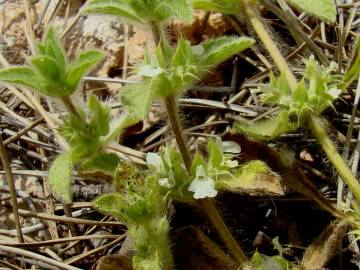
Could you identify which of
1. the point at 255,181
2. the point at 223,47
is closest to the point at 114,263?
the point at 255,181

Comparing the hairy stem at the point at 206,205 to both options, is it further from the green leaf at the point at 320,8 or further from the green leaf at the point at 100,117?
the green leaf at the point at 320,8

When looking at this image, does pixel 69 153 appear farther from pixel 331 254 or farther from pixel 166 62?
pixel 331 254

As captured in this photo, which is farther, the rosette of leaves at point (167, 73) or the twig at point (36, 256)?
the twig at point (36, 256)

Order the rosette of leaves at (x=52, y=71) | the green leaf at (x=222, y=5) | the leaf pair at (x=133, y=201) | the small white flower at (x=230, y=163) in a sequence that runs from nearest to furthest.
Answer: the leaf pair at (x=133, y=201) → the rosette of leaves at (x=52, y=71) → the small white flower at (x=230, y=163) → the green leaf at (x=222, y=5)

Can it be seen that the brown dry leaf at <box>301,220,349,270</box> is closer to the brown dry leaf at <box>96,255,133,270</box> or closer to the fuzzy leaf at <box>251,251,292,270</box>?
the fuzzy leaf at <box>251,251,292,270</box>

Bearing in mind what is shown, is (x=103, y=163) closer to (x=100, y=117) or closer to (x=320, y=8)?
(x=100, y=117)

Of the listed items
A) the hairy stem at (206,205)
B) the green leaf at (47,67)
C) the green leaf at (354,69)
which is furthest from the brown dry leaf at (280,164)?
the green leaf at (47,67)

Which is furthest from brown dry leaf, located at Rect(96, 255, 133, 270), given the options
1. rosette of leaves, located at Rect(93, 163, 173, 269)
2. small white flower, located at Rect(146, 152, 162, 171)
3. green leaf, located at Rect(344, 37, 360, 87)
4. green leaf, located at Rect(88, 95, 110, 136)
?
green leaf, located at Rect(344, 37, 360, 87)

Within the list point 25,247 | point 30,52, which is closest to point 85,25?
point 30,52
